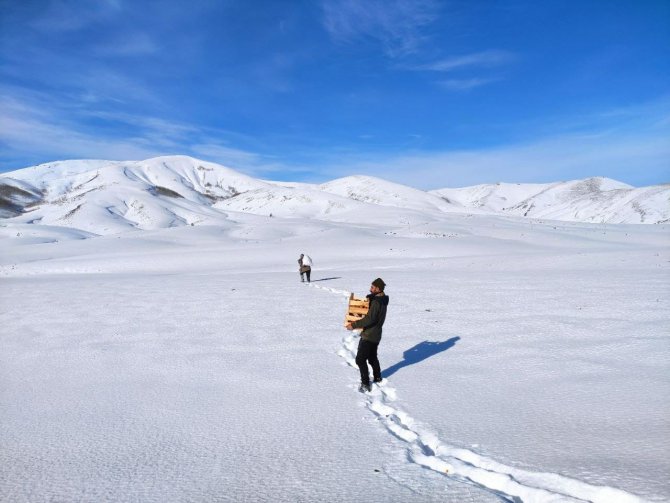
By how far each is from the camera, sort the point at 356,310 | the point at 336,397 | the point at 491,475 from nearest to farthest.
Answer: the point at 491,475 → the point at 336,397 → the point at 356,310

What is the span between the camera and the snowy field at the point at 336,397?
4707 mm

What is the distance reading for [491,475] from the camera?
4734mm

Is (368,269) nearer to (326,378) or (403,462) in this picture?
(326,378)

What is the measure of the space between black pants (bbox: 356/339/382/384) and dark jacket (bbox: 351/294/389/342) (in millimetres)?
105

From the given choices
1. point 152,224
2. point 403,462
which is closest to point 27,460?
point 403,462

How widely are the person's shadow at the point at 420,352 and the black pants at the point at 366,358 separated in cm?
51

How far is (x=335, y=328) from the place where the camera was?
12266 mm

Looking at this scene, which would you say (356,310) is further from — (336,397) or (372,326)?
(336,397)

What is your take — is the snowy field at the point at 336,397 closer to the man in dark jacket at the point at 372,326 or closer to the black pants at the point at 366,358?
the black pants at the point at 366,358

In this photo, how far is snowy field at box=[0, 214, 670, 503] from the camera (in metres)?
4.71

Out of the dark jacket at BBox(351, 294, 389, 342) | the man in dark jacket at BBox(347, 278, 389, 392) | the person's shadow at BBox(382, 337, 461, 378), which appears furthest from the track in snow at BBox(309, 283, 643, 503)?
the person's shadow at BBox(382, 337, 461, 378)

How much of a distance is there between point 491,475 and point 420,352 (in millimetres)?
5116

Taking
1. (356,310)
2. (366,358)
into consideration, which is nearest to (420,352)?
(356,310)

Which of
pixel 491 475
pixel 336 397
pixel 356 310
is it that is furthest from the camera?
pixel 356 310
